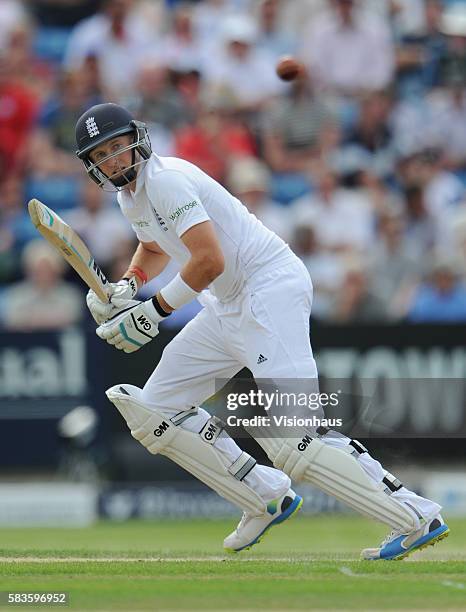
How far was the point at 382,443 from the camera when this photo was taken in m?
8.57

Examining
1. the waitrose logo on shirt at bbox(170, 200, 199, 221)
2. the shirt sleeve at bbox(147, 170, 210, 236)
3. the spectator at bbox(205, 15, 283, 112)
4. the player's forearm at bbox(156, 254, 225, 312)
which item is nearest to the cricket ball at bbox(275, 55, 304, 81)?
the shirt sleeve at bbox(147, 170, 210, 236)

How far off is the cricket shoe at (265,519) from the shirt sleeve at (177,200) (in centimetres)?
132

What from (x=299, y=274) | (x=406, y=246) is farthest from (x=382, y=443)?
(x=299, y=274)

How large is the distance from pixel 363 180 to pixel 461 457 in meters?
2.56

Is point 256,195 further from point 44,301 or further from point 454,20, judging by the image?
point 454,20

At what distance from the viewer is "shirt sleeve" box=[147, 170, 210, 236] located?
509 cm

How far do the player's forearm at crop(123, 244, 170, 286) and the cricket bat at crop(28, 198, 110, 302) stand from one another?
36 centimetres

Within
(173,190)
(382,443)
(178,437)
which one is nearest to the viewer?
(173,190)

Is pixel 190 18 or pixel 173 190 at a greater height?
pixel 173 190

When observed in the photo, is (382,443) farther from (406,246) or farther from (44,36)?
(44,36)

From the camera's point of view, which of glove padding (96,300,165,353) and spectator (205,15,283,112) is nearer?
glove padding (96,300,165,353)

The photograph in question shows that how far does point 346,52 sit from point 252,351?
655 cm

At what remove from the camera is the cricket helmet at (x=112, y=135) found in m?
5.25

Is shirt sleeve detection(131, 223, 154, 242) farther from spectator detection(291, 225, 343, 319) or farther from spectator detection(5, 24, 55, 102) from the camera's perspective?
spectator detection(5, 24, 55, 102)
